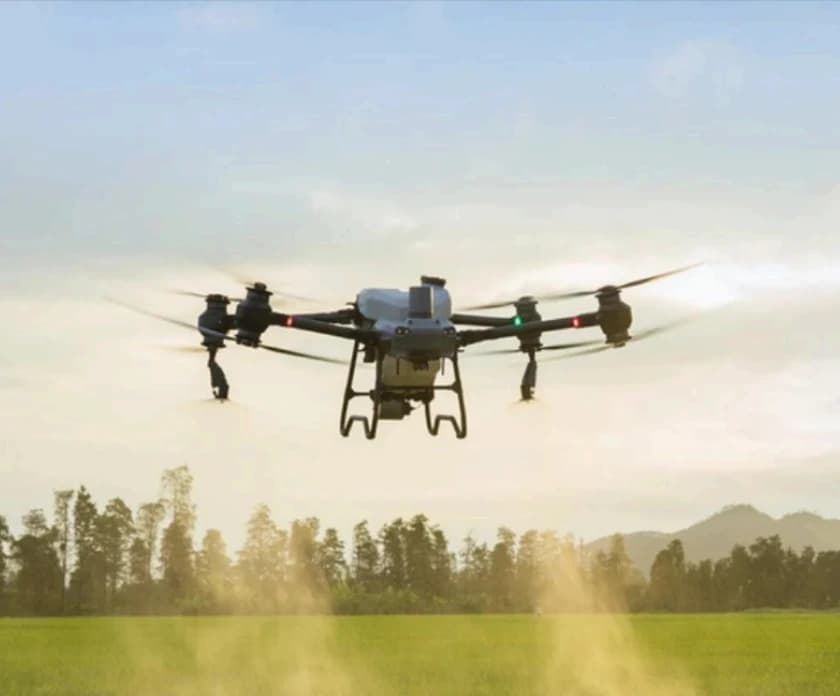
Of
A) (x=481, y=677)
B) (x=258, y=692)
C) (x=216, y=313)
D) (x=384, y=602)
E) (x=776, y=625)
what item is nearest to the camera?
(x=216, y=313)

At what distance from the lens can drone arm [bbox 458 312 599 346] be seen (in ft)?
87.4

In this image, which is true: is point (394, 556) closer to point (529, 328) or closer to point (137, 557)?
point (137, 557)

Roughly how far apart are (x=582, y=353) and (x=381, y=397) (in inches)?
160

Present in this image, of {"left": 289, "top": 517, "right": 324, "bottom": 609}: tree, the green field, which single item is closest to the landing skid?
the green field

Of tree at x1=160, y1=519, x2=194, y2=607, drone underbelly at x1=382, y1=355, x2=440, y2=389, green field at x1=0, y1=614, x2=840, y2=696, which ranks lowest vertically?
green field at x1=0, y1=614, x2=840, y2=696

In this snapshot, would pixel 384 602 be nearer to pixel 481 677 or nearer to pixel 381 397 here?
pixel 481 677

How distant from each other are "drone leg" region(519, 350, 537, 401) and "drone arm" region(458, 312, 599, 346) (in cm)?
146

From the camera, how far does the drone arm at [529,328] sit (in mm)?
26625

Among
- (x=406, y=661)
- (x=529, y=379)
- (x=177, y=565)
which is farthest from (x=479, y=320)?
(x=177, y=565)

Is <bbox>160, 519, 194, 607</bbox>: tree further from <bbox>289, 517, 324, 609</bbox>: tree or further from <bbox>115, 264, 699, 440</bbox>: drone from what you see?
<bbox>115, 264, 699, 440</bbox>: drone

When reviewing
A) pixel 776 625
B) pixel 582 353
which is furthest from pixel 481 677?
pixel 776 625

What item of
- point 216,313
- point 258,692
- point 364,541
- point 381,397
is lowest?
point 258,692

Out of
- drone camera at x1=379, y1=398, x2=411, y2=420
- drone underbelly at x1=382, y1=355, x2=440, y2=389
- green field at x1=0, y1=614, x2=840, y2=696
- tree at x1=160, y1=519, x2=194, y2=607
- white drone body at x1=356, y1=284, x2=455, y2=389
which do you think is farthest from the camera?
tree at x1=160, y1=519, x2=194, y2=607

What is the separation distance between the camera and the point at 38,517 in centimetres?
16762
